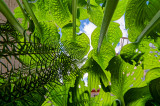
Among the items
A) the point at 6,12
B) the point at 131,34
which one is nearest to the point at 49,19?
the point at 6,12

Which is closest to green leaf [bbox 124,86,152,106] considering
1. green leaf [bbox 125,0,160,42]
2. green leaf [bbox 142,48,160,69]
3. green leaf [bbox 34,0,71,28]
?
green leaf [bbox 142,48,160,69]

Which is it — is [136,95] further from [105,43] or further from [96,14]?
[96,14]

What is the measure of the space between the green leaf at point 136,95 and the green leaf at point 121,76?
3 centimetres

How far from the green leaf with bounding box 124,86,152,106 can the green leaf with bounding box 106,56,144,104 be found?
3 centimetres

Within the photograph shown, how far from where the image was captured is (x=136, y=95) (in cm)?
93

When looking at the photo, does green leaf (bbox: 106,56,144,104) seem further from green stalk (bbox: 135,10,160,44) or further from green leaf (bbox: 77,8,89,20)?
green leaf (bbox: 77,8,89,20)

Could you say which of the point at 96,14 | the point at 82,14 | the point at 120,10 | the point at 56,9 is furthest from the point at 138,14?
the point at 56,9

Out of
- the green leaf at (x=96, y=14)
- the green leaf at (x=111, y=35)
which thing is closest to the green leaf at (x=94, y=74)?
the green leaf at (x=111, y=35)

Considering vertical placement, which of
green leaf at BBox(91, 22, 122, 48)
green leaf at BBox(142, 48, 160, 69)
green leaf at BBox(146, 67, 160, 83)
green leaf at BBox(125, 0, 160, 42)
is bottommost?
green leaf at BBox(146, 67, 160, 83)

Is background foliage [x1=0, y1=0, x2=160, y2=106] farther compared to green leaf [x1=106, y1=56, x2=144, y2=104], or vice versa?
green leaf [x1=106, y1=56, x2=144, y2=104]

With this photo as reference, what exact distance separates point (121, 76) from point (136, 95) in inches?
6.8

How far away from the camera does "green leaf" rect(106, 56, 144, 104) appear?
0.89 meters

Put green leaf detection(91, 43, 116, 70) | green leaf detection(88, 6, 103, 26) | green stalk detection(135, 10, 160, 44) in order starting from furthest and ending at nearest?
green leaf detection(91, 43, 116, 70) < green leaf detection(88, 6, 103, 26) < green stalk detection(135, 10, 160, 44)

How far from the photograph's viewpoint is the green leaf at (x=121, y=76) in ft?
2.91
